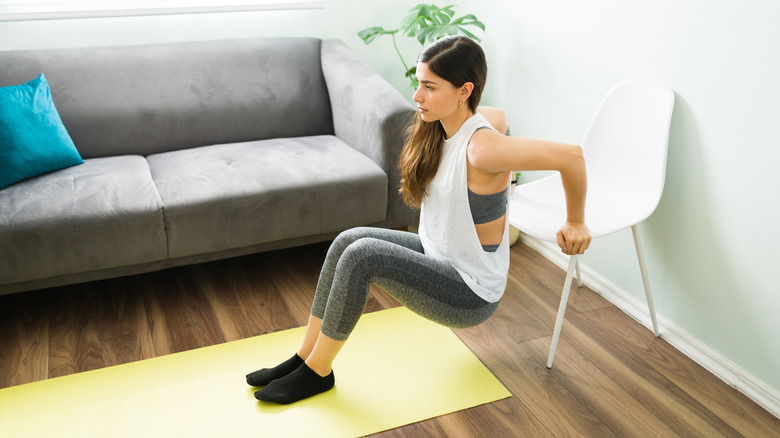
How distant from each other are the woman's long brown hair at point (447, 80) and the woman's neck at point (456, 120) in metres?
0.02

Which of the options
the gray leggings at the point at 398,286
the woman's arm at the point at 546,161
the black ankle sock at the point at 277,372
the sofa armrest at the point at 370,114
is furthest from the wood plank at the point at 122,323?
the woman's arm at the point at 546,161

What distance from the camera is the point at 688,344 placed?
1.98 m

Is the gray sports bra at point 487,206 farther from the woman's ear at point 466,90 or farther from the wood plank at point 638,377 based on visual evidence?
the wood plank at point 638,377

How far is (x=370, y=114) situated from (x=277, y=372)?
1.12 metres

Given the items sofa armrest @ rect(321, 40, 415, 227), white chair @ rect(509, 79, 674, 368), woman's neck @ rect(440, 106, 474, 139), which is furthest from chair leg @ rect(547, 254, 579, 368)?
sofa armrest @ rect(321, 40, 415, 227)

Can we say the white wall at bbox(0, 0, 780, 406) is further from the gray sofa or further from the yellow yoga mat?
the yellow yoga mat

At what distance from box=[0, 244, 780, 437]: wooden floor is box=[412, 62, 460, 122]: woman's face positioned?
2.66 ft

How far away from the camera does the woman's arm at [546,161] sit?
1.45 m

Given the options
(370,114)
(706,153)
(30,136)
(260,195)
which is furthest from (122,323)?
(706,153)

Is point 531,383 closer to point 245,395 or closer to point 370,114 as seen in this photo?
point 245,395

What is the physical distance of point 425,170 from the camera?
5.28 feet

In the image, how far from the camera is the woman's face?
1.49 metres

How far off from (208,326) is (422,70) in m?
1.16

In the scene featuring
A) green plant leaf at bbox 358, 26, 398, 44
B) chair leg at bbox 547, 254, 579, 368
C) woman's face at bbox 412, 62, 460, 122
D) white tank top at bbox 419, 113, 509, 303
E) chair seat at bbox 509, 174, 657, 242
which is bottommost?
chair leg at bbox 547, 254, 579, 368
